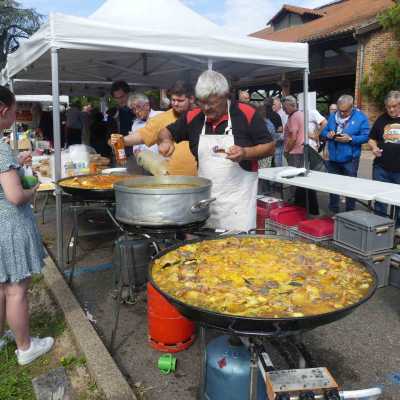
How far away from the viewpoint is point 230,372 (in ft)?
6.72

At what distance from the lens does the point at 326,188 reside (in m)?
4.45

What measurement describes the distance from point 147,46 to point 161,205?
2.34 meters

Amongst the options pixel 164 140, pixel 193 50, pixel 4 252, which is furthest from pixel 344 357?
pixel 193 50

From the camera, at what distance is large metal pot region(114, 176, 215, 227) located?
240 centimetres

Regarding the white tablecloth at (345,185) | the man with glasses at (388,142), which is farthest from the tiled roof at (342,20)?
the white tablecloth at (345,185)

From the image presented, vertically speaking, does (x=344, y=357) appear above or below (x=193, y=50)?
below

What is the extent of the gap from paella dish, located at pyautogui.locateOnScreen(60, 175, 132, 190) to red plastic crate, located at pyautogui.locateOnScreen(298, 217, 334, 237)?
211 centimetres

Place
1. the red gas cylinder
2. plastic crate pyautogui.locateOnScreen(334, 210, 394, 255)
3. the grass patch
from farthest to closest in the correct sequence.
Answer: plastic crate pyautogui.locateOnScreen(334, 210, 394, 255) → the red gas cylinder → the grass patch

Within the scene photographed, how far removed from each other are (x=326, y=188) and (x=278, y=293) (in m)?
2.87

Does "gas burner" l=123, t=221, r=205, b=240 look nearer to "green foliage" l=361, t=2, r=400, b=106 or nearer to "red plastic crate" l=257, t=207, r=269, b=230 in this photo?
"red plastic crate" l=257, t=207, r=269, b=230

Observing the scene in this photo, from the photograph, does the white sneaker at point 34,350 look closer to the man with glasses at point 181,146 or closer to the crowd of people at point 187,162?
the crowd of people at point 187,162

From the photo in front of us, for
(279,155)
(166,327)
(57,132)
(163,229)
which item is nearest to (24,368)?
(166,327)

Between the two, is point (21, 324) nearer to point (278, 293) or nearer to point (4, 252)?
point (4, 252)

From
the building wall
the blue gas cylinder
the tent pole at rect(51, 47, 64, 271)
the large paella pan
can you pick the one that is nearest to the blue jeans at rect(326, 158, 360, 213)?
the large paella pan
